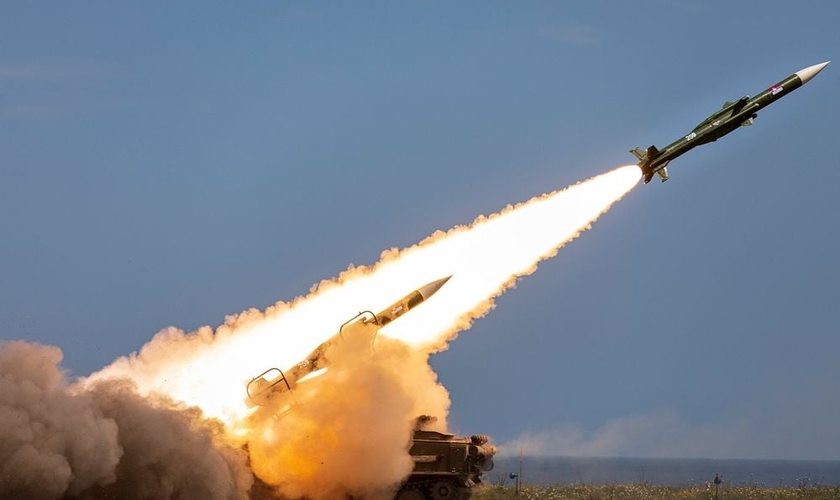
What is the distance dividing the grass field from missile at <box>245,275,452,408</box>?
7001 millimetres

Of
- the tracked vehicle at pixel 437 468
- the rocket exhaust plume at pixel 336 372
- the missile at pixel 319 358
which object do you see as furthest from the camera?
the tracked vehicle at pixel 437 468

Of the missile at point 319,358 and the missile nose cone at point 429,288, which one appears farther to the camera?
the missile nose cone at point 429,288

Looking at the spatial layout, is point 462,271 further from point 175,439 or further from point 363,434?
point 175,439

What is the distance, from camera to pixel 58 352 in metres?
27.4

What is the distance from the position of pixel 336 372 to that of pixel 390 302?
205 cm

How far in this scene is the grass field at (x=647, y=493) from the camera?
36906mm

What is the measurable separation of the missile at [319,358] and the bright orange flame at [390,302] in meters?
0.38

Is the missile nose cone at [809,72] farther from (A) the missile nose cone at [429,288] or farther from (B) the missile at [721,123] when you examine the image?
(A) the missile nose cone at [429,288]

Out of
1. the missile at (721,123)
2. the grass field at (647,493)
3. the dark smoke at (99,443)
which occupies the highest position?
the missile at (721,123)

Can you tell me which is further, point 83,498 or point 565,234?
point 565,234

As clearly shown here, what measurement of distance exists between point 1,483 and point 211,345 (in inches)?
306

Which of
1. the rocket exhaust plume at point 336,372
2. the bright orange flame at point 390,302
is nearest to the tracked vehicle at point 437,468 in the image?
the rocket exhaust plume at point 336,372

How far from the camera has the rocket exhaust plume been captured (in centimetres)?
2891

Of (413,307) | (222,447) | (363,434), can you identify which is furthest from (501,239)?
(222,447)
